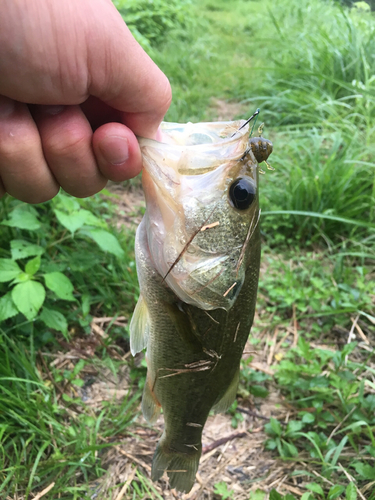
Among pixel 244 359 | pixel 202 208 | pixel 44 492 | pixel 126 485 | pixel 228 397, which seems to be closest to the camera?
pixel 202 208

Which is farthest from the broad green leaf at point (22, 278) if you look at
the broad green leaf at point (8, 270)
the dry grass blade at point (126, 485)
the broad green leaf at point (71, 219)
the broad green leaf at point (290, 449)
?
the broad green leaf at point (290, 449)

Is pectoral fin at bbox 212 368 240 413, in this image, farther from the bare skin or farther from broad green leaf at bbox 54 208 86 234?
broad green leaf at bbox 54 208 86 234

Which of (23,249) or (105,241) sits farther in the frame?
(105,241)

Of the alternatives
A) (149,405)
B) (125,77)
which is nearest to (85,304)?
(149,405)

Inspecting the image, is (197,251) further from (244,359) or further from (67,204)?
(244,359)

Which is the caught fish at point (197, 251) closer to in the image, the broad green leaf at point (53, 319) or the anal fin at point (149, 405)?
the anal fin at point (149, 405)

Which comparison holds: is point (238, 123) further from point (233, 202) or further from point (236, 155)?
point (233, 202)
